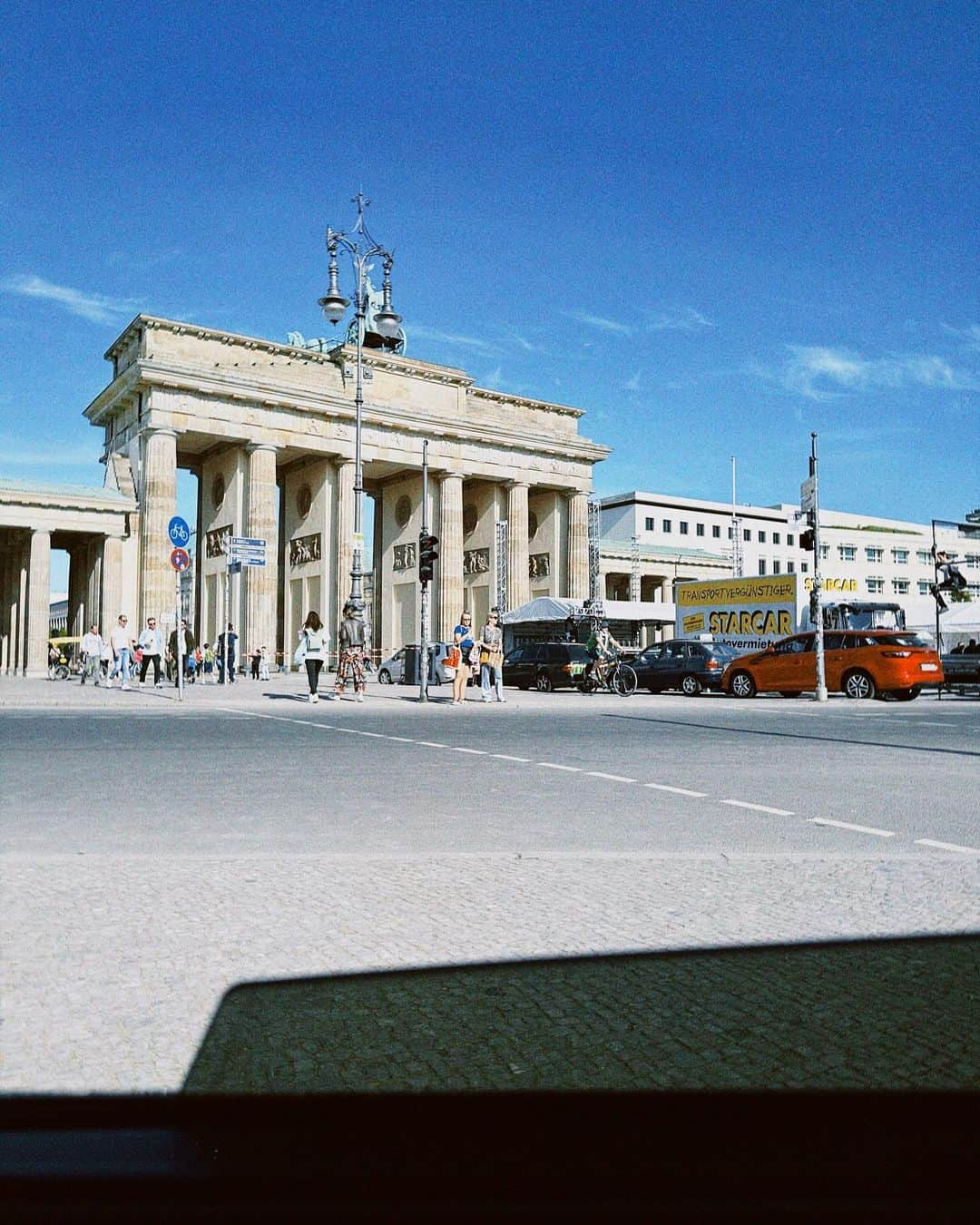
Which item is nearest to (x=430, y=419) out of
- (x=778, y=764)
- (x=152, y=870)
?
(x=778, y=764)

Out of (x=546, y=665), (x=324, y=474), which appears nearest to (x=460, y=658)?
(x=546, y=665)

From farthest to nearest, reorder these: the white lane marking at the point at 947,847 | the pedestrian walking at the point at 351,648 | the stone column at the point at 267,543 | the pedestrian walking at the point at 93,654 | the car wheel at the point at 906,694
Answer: the stone column at the point at 267,543, the pedestrian walking at the point at 93,654, the pedestrian walking at the point at 351,648, the car wheel at the point at 906,694, the white lane marking at the point at 947,847

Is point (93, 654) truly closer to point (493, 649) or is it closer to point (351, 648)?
point (351, 648)

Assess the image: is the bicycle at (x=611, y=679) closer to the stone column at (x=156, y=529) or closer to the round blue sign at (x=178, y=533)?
the round blue sign at (x=178, y=533)

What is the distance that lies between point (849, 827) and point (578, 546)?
63590 mm

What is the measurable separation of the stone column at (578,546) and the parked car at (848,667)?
128 feet

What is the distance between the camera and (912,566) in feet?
356

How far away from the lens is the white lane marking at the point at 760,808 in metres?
8.22

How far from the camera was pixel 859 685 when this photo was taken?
93.4ft

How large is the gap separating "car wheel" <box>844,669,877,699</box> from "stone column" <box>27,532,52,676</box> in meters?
36.2

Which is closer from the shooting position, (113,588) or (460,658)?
(460,658)

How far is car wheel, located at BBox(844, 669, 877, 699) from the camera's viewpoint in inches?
1117

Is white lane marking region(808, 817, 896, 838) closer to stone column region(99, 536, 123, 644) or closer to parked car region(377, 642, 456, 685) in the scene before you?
parked car region(377, 642, 456, 685)

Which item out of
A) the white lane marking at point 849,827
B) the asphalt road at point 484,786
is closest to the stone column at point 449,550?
the asphalt road at point 484,786
